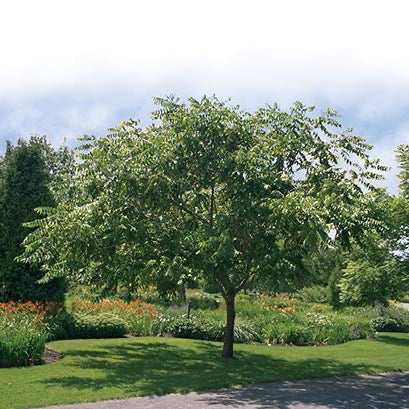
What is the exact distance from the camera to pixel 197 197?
539 inches

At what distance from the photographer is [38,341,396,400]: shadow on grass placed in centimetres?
1076

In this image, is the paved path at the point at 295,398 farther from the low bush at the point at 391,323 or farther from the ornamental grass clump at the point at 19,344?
the low bush at the point at 391,323

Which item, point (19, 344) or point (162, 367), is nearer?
point (19, 344)

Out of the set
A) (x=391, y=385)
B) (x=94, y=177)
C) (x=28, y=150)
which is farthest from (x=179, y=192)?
(x=28, y=150)

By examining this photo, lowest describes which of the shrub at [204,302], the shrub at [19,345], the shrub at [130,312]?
the shrub at [19,345]

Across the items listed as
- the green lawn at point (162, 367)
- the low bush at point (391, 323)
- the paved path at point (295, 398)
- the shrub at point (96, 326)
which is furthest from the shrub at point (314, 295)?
the paved path at point (295, 398)

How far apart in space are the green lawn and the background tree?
261 centimetres

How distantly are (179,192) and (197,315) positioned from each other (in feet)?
32.0

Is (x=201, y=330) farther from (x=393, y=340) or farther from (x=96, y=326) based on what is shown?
(x=393, y=340)

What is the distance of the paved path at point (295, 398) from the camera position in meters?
9.33

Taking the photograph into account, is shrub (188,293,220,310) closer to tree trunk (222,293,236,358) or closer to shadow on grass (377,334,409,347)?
shadow on grass (377,334,409,347)

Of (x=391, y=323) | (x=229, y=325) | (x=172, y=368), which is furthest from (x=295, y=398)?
(x=391, y=323)

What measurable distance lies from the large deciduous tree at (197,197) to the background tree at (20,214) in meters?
4.01

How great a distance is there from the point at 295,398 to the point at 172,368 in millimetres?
3759
